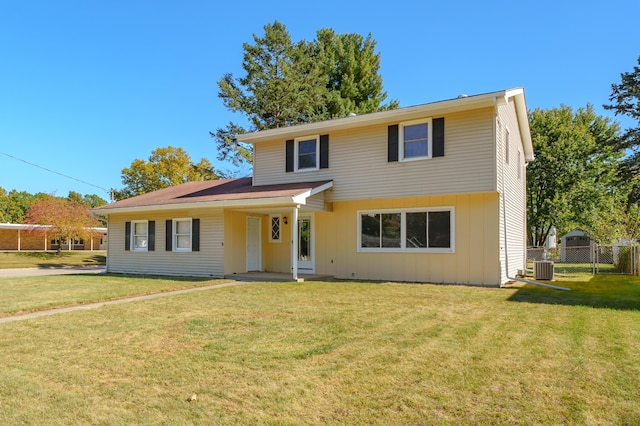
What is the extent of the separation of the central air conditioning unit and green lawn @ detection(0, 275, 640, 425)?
6.05m

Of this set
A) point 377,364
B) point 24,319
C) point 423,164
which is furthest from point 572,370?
point 423,164

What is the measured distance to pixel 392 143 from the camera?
13.0 meters

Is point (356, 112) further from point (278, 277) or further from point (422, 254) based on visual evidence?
point (278, 277)

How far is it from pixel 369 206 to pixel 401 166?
1.74m

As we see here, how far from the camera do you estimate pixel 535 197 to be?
31.2 m

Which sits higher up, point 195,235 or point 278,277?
point 195,235

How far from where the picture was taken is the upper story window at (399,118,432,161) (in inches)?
496

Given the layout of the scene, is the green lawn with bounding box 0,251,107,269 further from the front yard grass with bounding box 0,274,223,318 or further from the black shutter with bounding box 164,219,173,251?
the front yard grass with bounding box 0,274,223,318

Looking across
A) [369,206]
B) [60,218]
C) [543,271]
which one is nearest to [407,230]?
[369,206]

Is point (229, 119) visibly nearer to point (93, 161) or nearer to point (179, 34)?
point (93, 161)

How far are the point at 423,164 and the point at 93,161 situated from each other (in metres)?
25.9

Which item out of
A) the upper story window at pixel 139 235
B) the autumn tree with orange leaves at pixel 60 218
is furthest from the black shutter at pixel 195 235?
the autumn tree with orange leaves at pixel 60 218

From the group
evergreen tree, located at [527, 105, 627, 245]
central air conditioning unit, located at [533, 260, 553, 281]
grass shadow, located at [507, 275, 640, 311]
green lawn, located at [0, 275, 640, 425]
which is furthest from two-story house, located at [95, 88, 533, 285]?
evergreen tree, located at [527, 105, 627, 245]

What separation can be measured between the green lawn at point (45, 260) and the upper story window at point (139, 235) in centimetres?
1188
